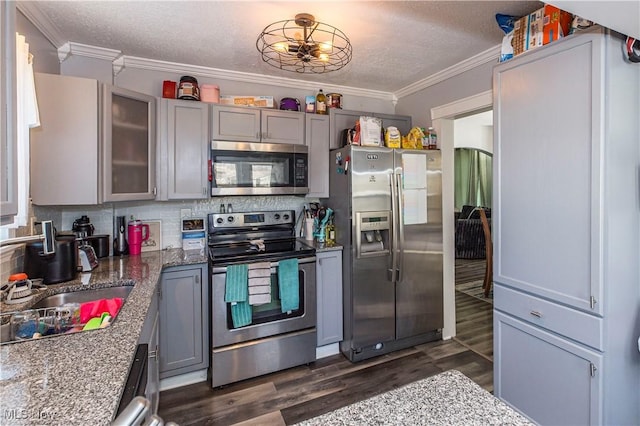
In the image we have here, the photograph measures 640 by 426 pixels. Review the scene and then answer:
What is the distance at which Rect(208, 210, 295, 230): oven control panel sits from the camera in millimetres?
2797

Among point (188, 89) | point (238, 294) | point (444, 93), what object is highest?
point (444, 93)

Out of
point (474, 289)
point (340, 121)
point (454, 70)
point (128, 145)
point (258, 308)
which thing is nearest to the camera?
point (128, 145)

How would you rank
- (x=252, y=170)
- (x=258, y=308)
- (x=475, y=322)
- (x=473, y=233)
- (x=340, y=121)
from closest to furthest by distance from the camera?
(x=258, y=308)
(x=252, y=170)
(x=340, y=121)
(x=475, y=322)
(x=473, y=233)

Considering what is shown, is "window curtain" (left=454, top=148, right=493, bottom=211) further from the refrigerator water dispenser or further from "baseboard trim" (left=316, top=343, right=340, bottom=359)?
"baseboard trim" (left=316, top=343, right=340, bottom=359)

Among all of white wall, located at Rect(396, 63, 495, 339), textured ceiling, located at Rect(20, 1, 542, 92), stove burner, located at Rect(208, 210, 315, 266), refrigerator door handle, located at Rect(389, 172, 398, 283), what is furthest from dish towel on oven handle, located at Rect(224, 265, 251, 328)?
white wall, located at Rect(396, 63, 495, 339)

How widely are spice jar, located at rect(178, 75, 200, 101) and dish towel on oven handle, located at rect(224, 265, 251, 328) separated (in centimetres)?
140

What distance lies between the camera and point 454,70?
2762mm

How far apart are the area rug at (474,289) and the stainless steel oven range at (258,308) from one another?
2.65m

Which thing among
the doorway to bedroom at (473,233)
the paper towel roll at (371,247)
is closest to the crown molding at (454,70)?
the doorway to bedroom at (473,233)

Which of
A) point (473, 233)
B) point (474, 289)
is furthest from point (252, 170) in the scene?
point (473, 233)

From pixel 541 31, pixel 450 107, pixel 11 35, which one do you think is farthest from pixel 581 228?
pixel 11 35

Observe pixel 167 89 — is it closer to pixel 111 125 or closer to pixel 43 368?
pixel 111 125

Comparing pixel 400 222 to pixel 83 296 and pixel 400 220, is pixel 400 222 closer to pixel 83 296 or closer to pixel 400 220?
pixel 400 220

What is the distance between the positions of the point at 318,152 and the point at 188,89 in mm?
1210
